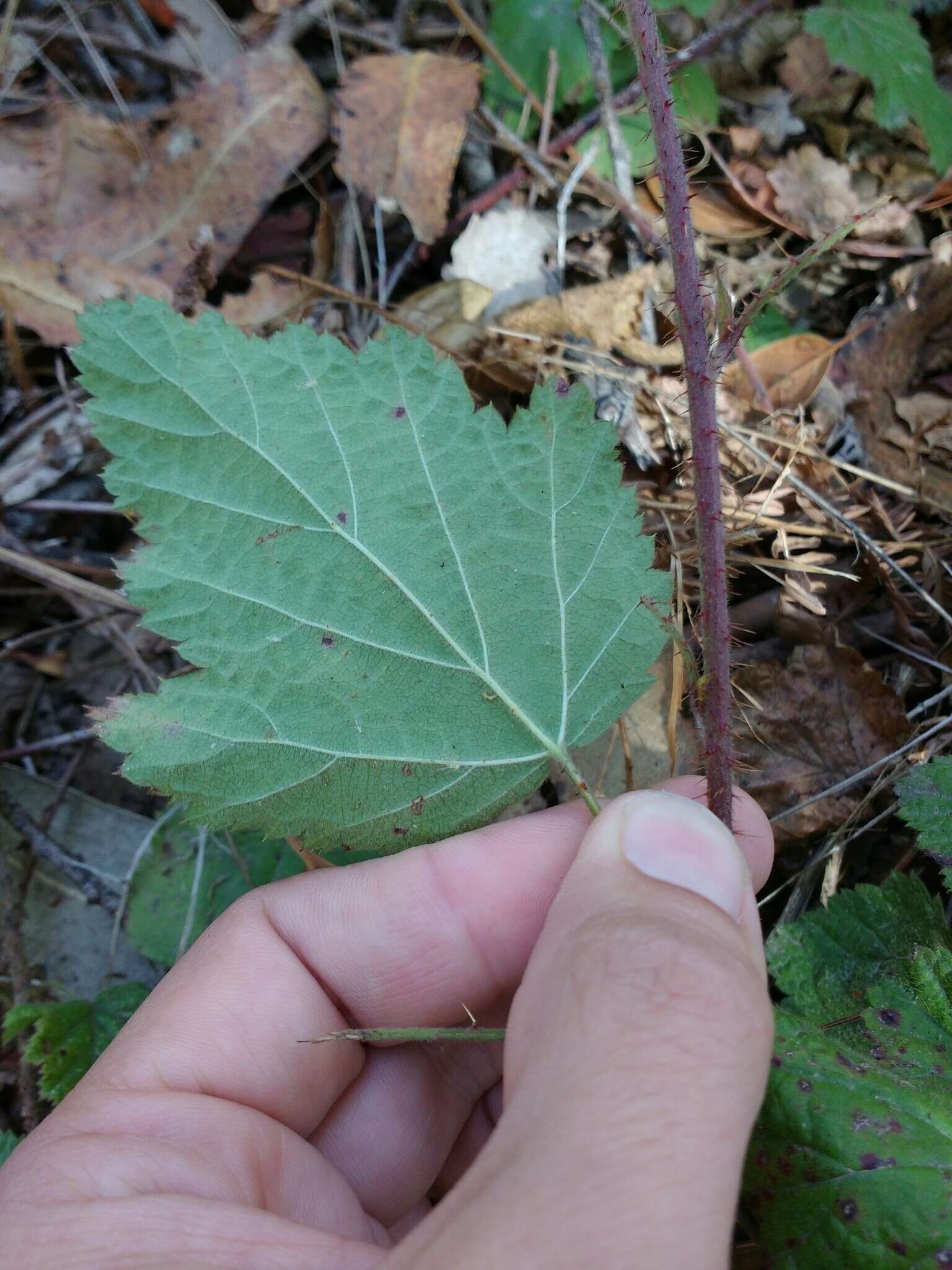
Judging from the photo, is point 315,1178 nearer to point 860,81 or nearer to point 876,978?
point 876,978

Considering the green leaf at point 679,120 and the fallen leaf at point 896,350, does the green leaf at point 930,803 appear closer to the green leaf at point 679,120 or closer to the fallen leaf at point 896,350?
the fallen leaf at point 896,350

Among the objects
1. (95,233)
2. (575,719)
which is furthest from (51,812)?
(95,233)

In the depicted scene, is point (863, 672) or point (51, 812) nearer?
point (863, 672)

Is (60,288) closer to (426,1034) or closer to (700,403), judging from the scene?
(700,403)

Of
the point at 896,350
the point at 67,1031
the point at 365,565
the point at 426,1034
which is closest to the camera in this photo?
the point at 426,1034

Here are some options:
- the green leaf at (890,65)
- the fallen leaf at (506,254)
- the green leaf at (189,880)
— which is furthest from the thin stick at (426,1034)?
the green leaf at (890,65)

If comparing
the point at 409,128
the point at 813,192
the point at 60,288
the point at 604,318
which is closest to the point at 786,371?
the point at 604,318
